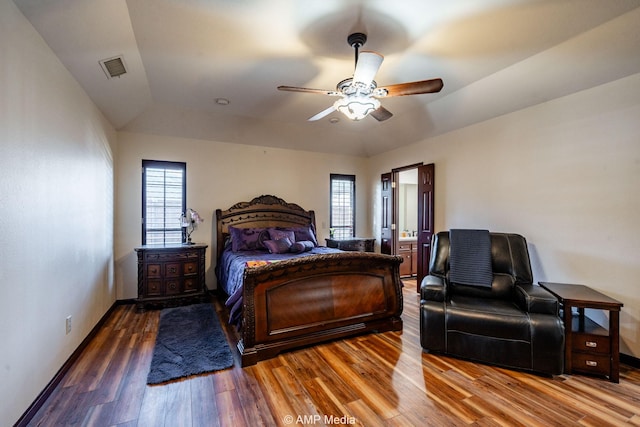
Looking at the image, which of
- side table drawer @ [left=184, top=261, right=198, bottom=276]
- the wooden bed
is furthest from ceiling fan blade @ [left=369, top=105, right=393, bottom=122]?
side table drawer @ [left=184, top=261, right=198, bottom=276]

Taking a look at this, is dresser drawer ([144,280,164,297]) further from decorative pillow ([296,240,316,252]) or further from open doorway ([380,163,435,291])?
open doorway ([380,163,435,291])

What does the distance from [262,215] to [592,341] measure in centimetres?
449

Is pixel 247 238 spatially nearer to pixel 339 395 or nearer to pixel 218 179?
pixel 218 179

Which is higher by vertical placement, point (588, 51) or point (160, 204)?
point (588, 51)

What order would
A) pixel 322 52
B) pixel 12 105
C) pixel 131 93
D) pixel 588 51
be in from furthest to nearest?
pixel 131 93
pixel 322 52
pixel 588 51
pixel 12 105

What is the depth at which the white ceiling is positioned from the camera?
6.83 feet

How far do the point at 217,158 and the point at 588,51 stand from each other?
4.87 m

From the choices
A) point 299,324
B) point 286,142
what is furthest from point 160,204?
point 299,324

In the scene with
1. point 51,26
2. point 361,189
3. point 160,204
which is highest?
point 51,26

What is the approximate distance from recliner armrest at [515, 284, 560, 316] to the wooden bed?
1221 mm

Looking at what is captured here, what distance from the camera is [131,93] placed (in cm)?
338

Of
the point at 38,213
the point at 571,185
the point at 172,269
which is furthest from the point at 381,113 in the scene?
the point at 172,269

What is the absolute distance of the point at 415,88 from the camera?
2396 millimetres

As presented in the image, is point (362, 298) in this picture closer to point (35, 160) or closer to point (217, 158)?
point (35, 160)
